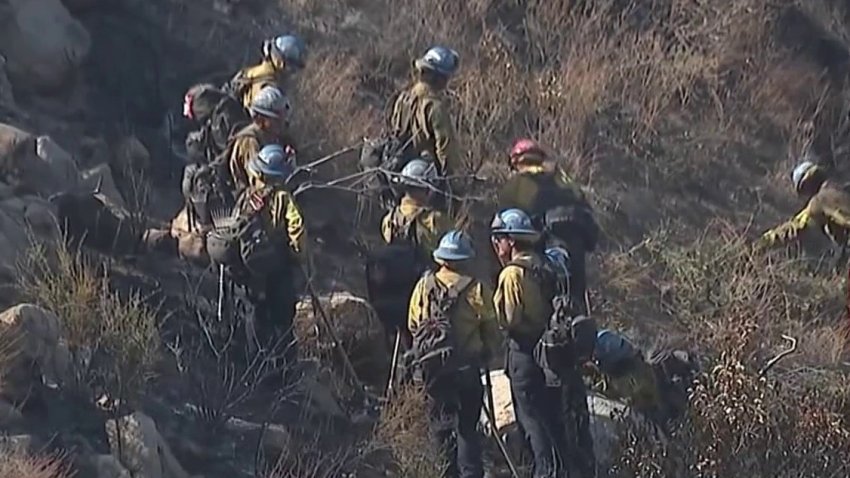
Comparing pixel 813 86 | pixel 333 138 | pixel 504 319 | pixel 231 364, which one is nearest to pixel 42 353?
pixel 231 364

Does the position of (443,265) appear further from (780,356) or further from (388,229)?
(780,356)

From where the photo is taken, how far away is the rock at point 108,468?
984 cm

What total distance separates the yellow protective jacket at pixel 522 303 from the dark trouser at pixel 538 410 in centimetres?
14

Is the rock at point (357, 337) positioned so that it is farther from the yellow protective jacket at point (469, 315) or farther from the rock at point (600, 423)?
A: the yellow protective jacket at point (469, 315)

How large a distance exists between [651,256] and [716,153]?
2.38 metres

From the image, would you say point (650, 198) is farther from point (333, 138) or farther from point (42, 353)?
point (42, 353)

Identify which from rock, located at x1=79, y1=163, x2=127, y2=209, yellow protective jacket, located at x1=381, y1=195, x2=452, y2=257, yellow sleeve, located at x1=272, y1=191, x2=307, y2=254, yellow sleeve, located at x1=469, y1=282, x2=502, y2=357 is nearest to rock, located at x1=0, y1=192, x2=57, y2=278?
rock, located at x1=79, y1=163, x2=127, y2=209

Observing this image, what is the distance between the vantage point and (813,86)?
17.6m

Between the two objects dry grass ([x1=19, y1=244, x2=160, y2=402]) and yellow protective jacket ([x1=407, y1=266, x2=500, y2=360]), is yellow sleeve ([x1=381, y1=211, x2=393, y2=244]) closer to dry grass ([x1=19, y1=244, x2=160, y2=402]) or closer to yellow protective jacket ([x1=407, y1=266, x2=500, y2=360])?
yellow protective jacket ([x1=407, y1=266, x2=500, y2=360])

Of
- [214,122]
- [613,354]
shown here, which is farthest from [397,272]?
[214,122]

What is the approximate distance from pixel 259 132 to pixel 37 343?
86.7 inches

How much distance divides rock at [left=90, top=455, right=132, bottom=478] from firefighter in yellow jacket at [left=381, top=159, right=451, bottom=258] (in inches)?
109

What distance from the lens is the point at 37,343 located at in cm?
1038

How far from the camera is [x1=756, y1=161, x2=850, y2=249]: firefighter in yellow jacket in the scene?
13711 mm
